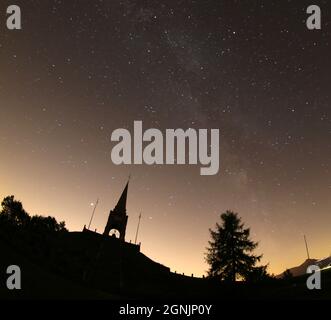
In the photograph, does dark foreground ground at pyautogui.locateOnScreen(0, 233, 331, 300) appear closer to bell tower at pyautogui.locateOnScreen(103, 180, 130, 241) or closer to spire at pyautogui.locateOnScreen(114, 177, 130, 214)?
bell tower at pyautogui.locateOnScreen(103, 180, 130, 241)

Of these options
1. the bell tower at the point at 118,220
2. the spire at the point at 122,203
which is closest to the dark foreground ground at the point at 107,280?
the bell tower at the point at 118,220

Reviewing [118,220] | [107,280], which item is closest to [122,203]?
[118,220]

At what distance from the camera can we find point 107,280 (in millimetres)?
25547

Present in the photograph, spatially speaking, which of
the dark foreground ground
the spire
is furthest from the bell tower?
the dark foreground ground

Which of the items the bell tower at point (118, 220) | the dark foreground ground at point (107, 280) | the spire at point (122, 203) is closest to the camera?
the dark foreground ground at point (107, 280)

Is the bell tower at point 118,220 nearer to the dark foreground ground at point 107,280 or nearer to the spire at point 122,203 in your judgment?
the spire at point 122,203

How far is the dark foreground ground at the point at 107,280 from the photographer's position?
13.5 meters

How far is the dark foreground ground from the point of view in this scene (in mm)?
13492
